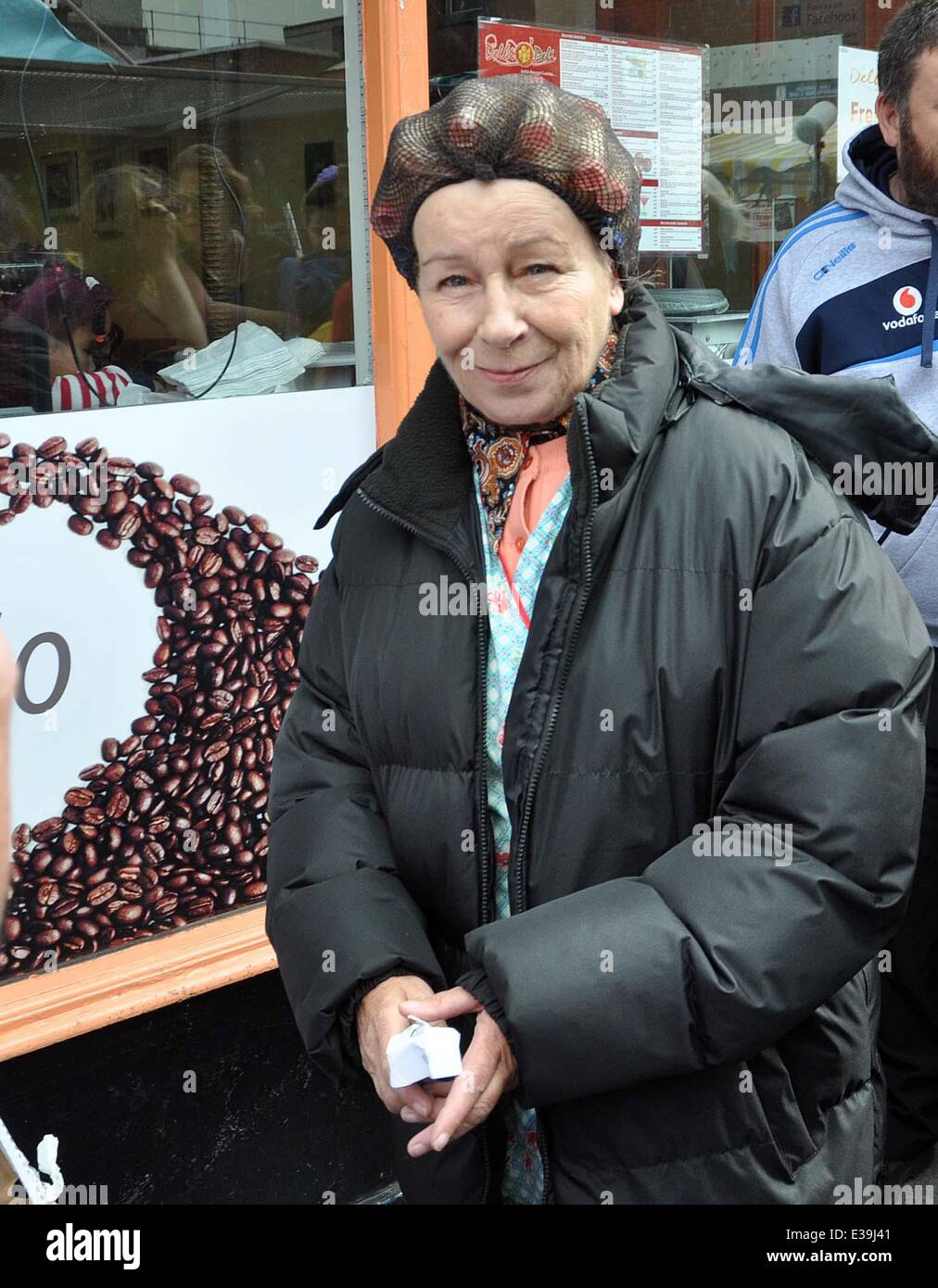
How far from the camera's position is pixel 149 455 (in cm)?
310

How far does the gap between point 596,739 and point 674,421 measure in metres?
0.42

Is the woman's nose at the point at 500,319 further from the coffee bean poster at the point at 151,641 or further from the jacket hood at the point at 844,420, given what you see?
the coffee bean poster at the point at 151,641

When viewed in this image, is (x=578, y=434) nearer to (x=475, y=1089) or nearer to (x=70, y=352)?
(x=475, y=1089)

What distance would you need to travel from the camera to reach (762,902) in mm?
1648

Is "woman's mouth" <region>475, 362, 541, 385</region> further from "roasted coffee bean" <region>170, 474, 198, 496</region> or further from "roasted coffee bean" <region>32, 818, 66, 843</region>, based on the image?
"roasted coffee bean" <region>32, 818, 66, 843</region>

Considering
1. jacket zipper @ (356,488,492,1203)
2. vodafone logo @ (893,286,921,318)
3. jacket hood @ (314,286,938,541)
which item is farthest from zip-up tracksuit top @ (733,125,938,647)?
jacket zipper @ (356,488,492,1203)

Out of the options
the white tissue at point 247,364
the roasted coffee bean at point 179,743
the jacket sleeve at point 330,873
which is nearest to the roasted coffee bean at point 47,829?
the roasted coffee bean at point 179,743

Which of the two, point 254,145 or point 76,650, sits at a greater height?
point 254,145

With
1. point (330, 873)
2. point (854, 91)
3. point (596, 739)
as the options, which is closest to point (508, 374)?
point (596, 739)

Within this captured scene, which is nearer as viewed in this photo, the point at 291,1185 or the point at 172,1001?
the point at 172,1001

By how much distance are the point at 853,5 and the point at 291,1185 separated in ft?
13.2

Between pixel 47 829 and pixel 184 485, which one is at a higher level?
pixel 184 485
